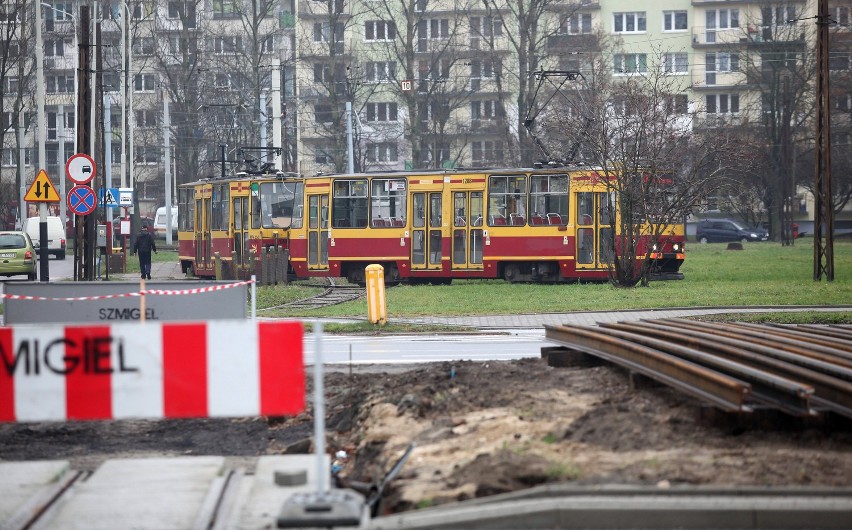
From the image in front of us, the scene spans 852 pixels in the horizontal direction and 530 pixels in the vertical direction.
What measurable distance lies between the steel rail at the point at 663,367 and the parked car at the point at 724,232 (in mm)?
65230

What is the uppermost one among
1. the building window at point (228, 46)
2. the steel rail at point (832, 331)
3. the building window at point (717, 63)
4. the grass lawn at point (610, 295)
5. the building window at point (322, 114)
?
the building window at point (717, 63)

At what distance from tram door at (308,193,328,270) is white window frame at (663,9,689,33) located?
58.9 m

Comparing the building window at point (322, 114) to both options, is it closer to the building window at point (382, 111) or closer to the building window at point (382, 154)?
the building window at point (382, 154)

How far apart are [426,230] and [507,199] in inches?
97.3

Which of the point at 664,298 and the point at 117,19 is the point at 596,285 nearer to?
the point at 664,298

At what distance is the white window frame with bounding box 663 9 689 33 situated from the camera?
90.2 m

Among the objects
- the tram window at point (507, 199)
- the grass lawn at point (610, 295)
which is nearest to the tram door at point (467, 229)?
the tram window at point (507, 199)

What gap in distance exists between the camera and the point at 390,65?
2795 inches

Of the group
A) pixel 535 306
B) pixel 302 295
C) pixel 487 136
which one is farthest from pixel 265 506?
pixel 487 136

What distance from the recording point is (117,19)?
71750 mm

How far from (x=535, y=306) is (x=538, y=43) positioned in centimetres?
4028

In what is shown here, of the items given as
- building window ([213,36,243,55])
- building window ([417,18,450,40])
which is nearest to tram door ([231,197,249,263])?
building window ([213,36,243,55])

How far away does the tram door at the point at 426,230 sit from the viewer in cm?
3541

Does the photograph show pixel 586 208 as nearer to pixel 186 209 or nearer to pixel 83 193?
pixel 83 193
